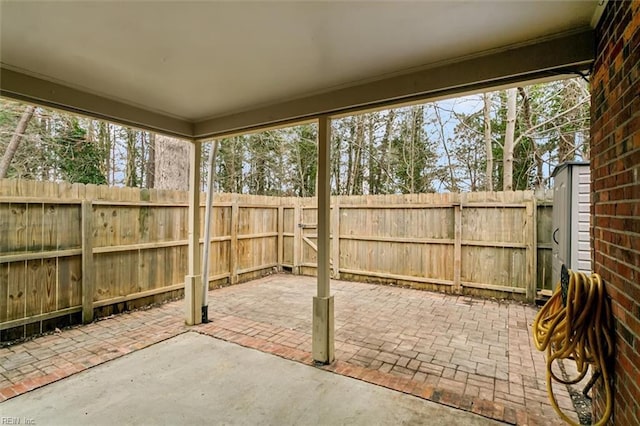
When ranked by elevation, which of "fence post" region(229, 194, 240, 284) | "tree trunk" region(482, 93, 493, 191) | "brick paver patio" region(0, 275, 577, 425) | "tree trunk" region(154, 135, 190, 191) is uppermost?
"tree trunk" region(482, 93, 493, 191)

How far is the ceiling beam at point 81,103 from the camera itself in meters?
2.47

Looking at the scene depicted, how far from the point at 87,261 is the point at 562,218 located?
5.69 metres

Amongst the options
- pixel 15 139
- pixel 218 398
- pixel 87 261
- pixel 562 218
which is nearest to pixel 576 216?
pixel 562 218

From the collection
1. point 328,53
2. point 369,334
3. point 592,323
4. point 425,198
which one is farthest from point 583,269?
point 328,53

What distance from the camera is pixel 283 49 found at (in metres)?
2.11

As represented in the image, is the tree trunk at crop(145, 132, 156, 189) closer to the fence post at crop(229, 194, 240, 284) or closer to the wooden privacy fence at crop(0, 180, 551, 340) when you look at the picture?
the fence post at crop(229, 194, 240, 284)

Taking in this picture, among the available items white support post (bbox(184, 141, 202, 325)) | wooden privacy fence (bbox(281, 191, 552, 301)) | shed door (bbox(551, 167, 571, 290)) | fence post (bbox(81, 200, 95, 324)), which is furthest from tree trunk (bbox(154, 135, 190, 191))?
shed door (bbox(551, 167, 571, 290))

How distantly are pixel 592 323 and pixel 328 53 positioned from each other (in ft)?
7.29

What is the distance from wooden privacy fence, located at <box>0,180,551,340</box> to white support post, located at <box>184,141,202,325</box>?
104 cm

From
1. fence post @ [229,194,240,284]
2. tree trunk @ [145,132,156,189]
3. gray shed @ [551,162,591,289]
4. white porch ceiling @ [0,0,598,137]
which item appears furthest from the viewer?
tree trunk @ [145,132,156,189]

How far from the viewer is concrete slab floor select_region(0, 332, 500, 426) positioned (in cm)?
215

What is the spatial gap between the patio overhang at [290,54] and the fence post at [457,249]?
3428mm

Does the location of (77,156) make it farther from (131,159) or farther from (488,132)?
(488,132)

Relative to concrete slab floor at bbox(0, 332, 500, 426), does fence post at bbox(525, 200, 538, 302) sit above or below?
above
